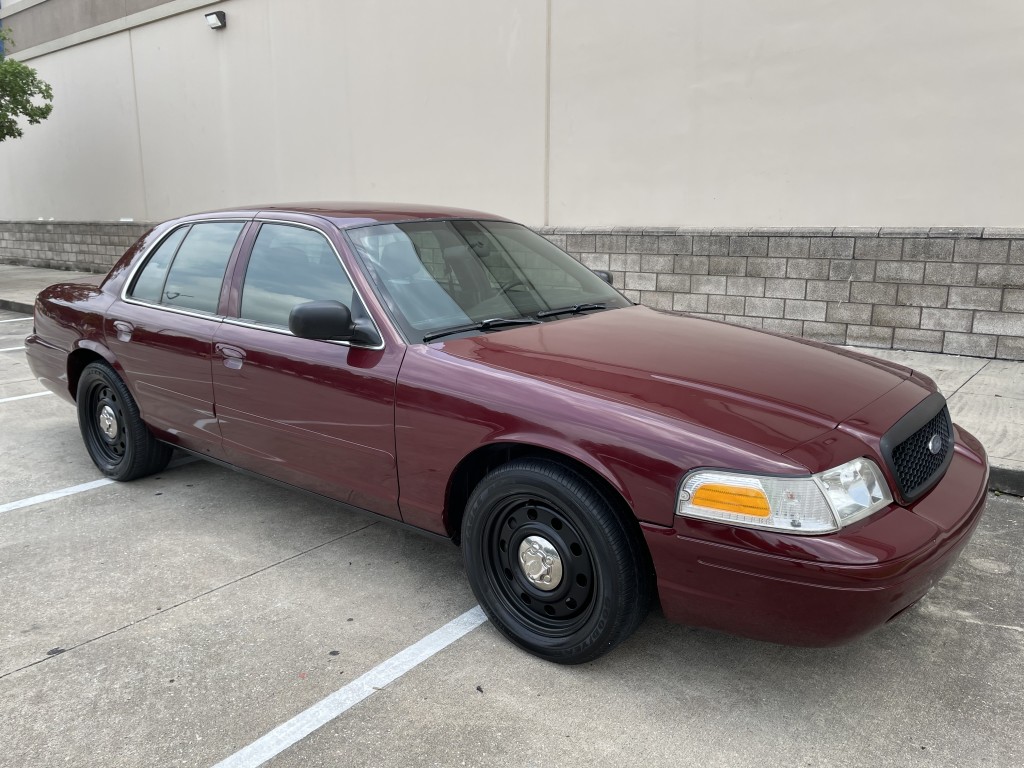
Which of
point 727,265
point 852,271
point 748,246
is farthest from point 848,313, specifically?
point 727,265

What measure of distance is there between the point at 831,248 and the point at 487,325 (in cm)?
552

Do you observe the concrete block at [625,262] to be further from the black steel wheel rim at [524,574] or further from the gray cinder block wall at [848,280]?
the black steel wheel rim at [524,574]

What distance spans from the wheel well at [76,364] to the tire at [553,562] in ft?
10.5

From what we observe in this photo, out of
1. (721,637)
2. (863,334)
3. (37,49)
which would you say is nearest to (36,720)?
(721,637)

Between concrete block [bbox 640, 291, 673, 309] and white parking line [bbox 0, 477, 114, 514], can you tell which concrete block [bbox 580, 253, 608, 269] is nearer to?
concrete block [bbox 640, 291, 673, 309]

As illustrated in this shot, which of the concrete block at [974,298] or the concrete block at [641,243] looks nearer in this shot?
the concrete block at [974,298]

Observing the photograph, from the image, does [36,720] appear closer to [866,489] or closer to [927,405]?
[866,489]

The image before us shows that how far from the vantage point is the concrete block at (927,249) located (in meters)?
7.15

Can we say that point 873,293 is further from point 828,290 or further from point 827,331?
point 827,331

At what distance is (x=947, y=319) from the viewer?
727cm

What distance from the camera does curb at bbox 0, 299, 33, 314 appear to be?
12500 mm

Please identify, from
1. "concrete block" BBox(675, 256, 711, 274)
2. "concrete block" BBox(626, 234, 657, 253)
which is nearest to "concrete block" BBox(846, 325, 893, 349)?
"concrete block" BBox(675, 256, 711, 274)

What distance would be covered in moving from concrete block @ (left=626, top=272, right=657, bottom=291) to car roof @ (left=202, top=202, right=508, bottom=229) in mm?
4908

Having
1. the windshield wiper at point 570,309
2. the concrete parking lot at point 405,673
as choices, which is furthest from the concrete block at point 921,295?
the windshield wiper at point 570,309
